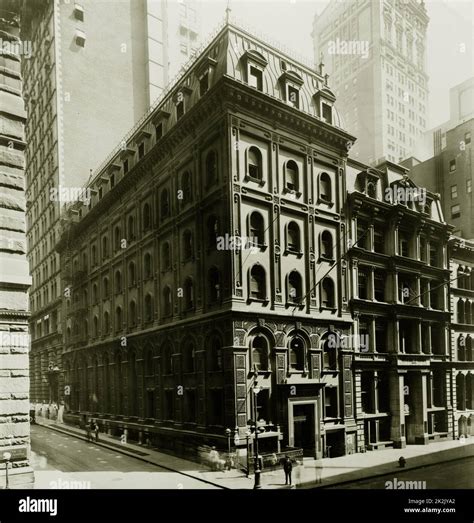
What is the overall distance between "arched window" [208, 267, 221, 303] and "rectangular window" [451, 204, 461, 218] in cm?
1728

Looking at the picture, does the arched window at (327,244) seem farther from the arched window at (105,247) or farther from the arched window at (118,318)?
the arched window at (105,247)

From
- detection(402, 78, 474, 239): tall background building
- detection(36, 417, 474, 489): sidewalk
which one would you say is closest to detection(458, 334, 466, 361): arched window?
detection(36, 417, 474, 489): sidewalk

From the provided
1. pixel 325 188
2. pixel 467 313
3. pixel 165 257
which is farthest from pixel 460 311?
pixel 165 257

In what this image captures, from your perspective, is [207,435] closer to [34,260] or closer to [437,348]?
[34,260]

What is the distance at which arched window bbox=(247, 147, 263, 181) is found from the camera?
25531mm

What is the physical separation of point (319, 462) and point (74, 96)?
78.2ft

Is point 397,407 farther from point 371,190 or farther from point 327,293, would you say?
point 371,190

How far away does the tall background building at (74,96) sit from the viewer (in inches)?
995

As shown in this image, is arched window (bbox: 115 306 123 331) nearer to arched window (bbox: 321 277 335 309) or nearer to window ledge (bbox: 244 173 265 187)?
window ledge (bbox: 244 173 265 187)

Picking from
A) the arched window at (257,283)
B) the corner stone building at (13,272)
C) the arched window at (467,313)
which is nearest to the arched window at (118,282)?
the arched window at (257,283)

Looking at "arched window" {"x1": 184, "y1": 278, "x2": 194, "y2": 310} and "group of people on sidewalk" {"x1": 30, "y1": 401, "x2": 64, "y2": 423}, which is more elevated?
"arched window" {"x1": 184, "y1": 278, "x2": 194, "y2": 310}

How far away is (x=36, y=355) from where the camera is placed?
888 inches

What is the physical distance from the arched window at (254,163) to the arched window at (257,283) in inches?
179
